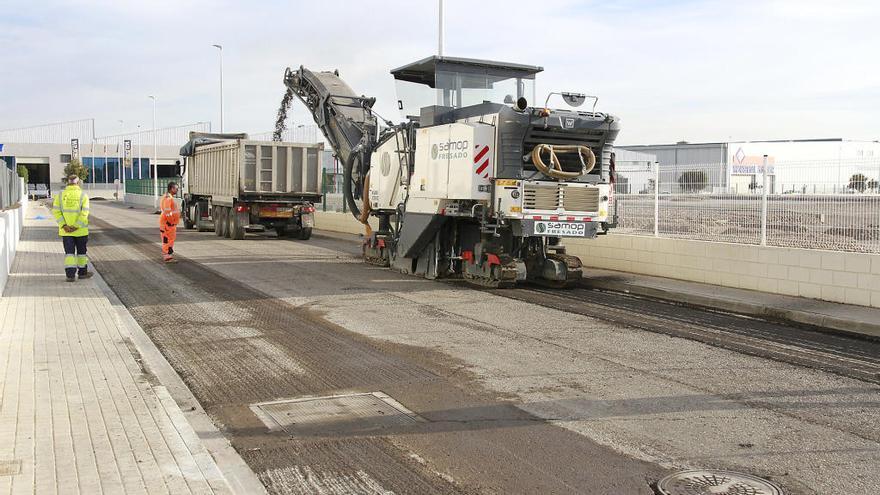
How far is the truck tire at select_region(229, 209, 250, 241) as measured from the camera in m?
23.8

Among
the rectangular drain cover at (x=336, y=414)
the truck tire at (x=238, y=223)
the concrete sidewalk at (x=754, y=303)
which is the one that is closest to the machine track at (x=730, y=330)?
the concrete sidewalk at (x=754, y=303)

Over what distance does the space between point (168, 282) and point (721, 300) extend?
8819 millimetres

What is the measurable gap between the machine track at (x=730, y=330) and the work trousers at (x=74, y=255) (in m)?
6.95

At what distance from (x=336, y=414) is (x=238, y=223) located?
18442 millimetres

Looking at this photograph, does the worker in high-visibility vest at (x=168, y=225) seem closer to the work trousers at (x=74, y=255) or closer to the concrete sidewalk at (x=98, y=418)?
the work trousers at (x=74, y=255)

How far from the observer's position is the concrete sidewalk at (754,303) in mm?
10258

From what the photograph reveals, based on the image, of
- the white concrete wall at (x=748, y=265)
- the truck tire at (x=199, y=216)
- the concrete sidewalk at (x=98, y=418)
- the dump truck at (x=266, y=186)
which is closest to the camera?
the concrete sidewalk at (x=98, y=418)

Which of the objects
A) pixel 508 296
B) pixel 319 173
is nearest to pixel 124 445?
pixel 508 296

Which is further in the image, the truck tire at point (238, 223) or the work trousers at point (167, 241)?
the truck tire at point (238, 223)

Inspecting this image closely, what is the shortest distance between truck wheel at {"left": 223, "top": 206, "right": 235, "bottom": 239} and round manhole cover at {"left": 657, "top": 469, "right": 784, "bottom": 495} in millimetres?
20679

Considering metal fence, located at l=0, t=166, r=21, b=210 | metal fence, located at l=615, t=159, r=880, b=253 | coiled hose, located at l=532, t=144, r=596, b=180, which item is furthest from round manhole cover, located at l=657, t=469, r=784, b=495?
metal fence, located at l=0, t=166, r=21, b=210

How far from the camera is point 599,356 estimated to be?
325 inches

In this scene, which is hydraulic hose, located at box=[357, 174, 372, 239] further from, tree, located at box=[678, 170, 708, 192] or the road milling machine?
tree, located at box=[678, 170, 708, 192]

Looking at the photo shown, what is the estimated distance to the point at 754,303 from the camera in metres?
11.6
